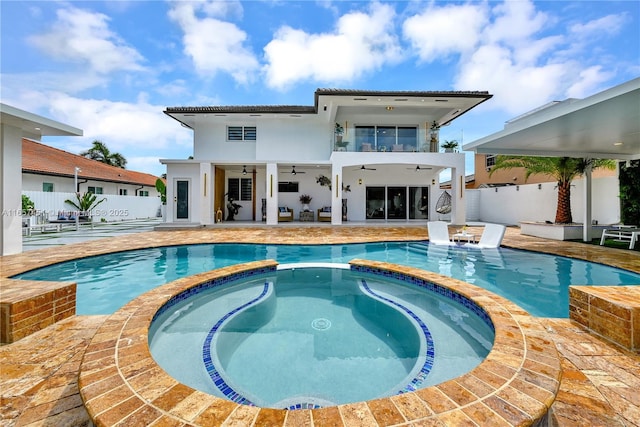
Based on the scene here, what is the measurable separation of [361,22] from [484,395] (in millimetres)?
12758

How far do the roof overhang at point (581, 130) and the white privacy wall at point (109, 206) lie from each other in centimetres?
1934

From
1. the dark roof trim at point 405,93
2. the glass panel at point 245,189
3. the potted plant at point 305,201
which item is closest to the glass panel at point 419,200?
the dark roof trim at point 405,93

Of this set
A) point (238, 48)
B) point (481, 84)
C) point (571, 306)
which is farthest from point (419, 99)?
point (571, 306)

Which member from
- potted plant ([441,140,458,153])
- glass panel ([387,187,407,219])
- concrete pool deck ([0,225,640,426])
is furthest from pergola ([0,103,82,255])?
potted plant ([441,140,458,153])

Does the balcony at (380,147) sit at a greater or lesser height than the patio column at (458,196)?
greater

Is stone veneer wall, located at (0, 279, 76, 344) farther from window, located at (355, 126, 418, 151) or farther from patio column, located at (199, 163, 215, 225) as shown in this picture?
window, located at (355, 126, 418, 151)

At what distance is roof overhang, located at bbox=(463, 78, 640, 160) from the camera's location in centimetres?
553

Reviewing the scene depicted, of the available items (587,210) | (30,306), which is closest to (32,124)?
(30,306)

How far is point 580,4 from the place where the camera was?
8.63 metres

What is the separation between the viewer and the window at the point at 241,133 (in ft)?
54.2

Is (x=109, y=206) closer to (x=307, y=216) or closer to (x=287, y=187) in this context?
(x=287, y=187)

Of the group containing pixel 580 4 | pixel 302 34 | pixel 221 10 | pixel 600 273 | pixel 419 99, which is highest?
pixel 302 34

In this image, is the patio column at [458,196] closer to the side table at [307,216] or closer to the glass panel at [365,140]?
the glass panel at [365,140]

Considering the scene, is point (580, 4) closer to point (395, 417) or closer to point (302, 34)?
point (302, 34)
